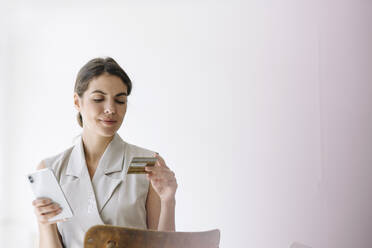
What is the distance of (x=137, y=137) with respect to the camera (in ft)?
5.33

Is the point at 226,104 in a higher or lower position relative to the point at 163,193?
higher

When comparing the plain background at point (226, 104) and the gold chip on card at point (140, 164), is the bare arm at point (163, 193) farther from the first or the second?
the plain background at point (226, 104)

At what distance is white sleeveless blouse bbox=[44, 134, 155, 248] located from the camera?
96cm

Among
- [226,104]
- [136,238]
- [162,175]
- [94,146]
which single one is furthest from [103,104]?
[226,104]

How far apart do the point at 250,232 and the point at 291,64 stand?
26.4 inches

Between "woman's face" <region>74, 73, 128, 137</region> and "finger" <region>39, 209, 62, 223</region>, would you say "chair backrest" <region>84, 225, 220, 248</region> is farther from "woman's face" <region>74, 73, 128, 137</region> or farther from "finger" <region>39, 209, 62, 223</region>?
"woman's face" <region>74, 73, 128, 137</region>

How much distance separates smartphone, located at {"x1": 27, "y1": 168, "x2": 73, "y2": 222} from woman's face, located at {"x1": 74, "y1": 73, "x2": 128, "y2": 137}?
22 cm

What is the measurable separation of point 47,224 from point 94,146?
0.82 feet

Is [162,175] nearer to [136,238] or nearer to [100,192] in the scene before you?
[100,192]

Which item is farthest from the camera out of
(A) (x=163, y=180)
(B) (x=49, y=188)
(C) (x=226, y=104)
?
(C) (x=226, y=104)

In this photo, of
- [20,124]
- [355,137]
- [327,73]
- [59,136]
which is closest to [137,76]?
[59,136]

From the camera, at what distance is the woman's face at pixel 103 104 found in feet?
3.19

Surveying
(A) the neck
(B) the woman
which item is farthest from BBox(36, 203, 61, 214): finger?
(A) the neck

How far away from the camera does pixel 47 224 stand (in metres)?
0.86
